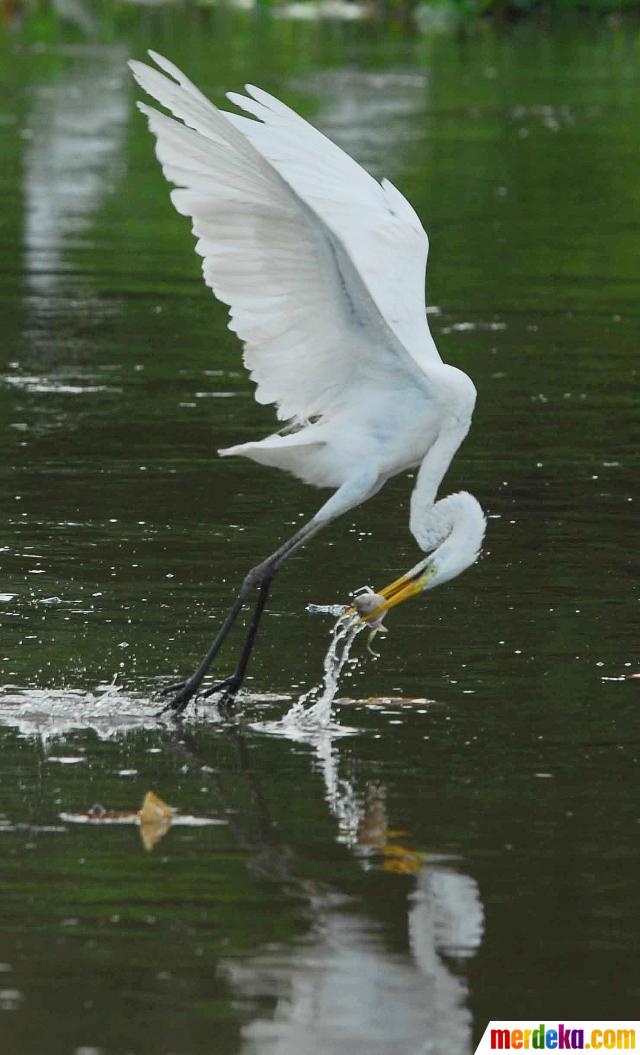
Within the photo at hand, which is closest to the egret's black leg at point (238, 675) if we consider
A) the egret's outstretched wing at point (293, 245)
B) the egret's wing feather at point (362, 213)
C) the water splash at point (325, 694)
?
the water splash at point (325, 694)

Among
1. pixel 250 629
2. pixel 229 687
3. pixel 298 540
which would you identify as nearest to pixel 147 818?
pixel 229 687

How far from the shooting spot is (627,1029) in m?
5.16

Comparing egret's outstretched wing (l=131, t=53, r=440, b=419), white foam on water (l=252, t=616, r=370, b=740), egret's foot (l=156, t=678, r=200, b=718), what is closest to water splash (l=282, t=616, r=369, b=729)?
white foam on water (l=252, t=616, r=370, b=740)

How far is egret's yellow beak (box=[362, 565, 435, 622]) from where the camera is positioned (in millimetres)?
7926

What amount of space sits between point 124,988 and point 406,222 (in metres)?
4.43

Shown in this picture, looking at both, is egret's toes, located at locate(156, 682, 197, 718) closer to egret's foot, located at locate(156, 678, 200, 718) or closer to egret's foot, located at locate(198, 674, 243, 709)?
egret's foot, located at locate(156, 678, 200, 718)

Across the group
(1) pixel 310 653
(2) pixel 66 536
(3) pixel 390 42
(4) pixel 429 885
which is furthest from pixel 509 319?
(3) pixel 390 42

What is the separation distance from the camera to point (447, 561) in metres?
7.95

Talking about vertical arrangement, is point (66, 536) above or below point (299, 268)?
below

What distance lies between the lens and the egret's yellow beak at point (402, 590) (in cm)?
793

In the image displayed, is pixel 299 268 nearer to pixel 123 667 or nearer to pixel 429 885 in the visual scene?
pixel 123 667

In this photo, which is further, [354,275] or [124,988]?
[354,275]

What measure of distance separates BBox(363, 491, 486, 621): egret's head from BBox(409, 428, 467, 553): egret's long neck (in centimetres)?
17

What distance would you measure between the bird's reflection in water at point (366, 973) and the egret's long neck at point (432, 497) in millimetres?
2024
